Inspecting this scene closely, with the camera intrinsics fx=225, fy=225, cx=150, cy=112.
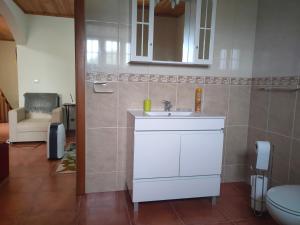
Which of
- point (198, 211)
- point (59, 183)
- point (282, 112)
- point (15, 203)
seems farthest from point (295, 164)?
point (15, 203)

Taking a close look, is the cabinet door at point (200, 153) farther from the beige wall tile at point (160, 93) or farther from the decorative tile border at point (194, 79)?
the decorative tile border at point (194, 79)

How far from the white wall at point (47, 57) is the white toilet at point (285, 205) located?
450 cm

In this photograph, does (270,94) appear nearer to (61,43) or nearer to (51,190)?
(51,190)

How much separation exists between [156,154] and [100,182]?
764mm

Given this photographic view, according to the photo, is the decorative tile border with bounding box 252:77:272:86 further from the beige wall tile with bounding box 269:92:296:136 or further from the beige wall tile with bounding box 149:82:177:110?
the beige wall tile with bounding box 149:82:177:110

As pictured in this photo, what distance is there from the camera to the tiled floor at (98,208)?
182cm

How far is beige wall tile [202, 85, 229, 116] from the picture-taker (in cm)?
242

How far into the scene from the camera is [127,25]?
2.15 meters

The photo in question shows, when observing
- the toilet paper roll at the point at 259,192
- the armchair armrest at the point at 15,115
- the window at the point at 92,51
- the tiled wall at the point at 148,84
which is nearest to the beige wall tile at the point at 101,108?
the tiled wall at the point at 148,84

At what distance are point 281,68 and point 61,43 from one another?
14.0 feet

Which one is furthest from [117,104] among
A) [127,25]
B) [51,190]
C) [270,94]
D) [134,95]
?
[270,94]

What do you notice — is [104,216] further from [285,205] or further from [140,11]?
[140,11]

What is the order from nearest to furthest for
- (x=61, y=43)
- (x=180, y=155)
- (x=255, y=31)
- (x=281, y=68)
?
(x=180, y=155)
(x=281, y=68)
(x=255, y=31)
(x=61, y=43)

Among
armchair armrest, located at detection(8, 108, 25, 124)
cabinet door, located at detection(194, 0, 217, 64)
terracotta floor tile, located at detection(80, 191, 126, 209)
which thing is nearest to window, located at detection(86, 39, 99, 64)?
cabinet door, located at detection(194, 0, 217, 64)
